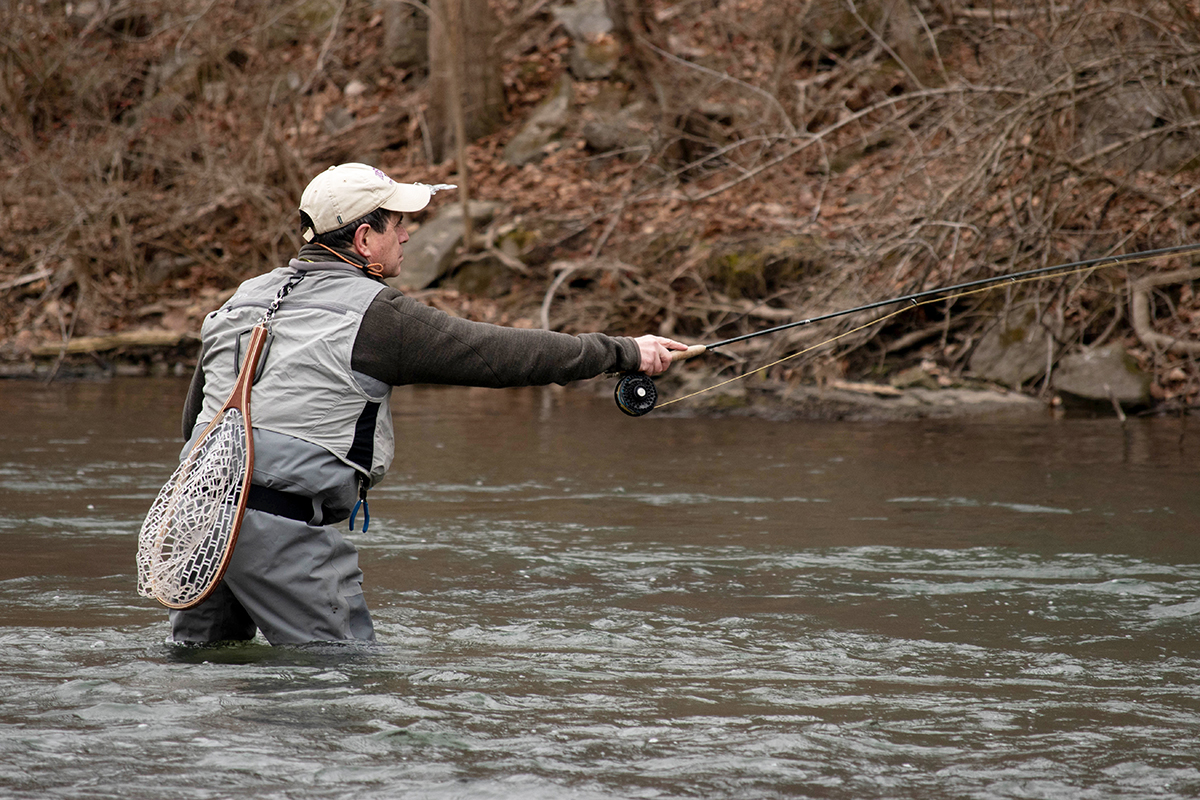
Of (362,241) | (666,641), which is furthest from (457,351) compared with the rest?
(666,641)

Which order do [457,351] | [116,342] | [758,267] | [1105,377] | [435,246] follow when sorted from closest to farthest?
[457,351] → [1105,377] → [758,267] → [116,342] → [435,246]

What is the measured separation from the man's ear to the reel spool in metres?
0.94

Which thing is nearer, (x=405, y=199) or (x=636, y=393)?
(x=405, y=199)

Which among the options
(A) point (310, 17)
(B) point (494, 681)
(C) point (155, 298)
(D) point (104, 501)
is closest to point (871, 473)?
(D) point (104, 501)

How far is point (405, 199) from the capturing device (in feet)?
13.5

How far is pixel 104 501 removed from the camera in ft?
25.0

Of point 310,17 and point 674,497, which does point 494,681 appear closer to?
point 674,497

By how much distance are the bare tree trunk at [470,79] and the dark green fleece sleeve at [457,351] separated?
587 inches

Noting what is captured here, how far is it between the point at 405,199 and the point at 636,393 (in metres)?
1.01

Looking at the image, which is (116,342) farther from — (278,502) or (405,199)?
(278,502)

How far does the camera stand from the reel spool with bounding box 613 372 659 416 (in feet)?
15.0

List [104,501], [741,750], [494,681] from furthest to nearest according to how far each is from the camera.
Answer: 1. [104,501]
2. [494,681]
3. [741,750]

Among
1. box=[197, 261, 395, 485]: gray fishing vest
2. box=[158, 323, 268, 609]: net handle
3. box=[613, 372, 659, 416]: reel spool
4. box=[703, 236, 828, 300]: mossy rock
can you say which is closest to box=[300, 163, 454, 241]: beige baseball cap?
box=[197, 261, 395, 485]: gray fishing vest

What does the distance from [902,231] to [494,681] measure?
26.0 feet
